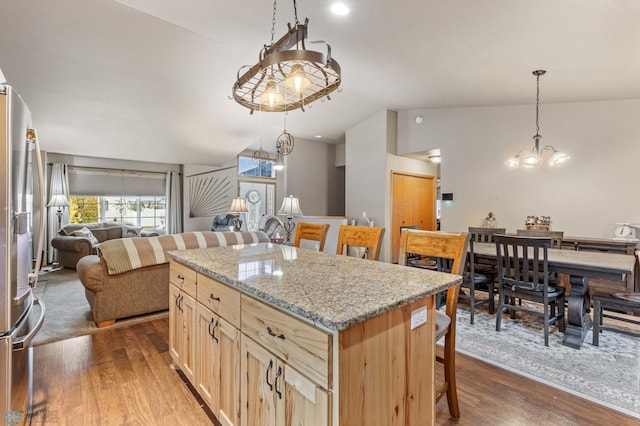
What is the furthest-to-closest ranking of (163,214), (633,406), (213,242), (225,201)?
(225,201), (163,214), (213,242), (633,406)

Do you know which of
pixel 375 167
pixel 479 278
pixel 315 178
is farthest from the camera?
pixel 315 178

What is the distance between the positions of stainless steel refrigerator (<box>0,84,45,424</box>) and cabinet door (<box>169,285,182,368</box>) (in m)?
0.69

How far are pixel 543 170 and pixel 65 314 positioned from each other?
6556 millimetres

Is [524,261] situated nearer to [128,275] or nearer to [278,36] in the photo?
[278,36]

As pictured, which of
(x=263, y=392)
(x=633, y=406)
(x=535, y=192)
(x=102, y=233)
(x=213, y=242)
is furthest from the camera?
(x=102, y=233)

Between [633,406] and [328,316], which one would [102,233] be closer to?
[328,316]

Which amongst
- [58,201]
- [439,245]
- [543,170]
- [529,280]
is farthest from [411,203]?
[58,201]

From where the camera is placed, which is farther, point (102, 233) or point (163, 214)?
point (163, 214)

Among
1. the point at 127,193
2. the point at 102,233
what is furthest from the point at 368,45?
the point at 127,193

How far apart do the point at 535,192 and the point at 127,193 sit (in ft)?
26.9

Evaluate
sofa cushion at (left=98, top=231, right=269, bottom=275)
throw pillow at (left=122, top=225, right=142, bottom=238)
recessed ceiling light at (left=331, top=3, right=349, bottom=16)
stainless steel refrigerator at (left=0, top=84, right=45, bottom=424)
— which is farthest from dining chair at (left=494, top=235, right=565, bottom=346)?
throw pillow at (left=122, top=225, right=142, bottom=238)

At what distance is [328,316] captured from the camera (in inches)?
36.4

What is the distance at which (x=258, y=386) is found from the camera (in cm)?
124

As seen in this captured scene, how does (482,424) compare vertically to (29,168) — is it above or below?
below
